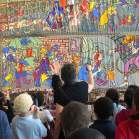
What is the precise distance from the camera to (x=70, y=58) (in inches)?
336

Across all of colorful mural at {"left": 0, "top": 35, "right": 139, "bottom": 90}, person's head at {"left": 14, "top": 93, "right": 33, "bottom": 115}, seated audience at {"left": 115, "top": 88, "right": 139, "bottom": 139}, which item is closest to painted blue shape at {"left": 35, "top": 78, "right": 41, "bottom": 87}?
colorful mural at {"left": 0, "top": 35, "right": 139, "bottom": 90}

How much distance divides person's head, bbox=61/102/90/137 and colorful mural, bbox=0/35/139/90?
5.38 m

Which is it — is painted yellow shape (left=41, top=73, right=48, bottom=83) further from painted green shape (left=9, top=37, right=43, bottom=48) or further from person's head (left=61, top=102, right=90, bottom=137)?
person's head (left=61, top=102, right=90, bottom=137)

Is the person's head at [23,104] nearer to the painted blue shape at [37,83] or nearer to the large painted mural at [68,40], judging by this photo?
the large painted mural at [68,40]

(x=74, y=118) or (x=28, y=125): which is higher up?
(x=74, y=118)

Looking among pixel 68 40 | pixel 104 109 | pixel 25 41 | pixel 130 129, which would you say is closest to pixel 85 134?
pixel 130 129

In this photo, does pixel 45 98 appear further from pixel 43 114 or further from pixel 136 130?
pixel 136 130

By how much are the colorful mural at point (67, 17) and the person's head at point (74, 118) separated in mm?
5529

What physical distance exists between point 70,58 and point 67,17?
753mm

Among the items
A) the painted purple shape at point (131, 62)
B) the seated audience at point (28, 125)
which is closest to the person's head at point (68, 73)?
the seated audience at point (28, 125)

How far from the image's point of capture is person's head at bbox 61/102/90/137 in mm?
2968

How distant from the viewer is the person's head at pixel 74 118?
2968mm

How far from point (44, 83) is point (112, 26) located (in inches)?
63.8

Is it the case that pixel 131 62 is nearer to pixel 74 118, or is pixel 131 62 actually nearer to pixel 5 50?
pixel 5 50
